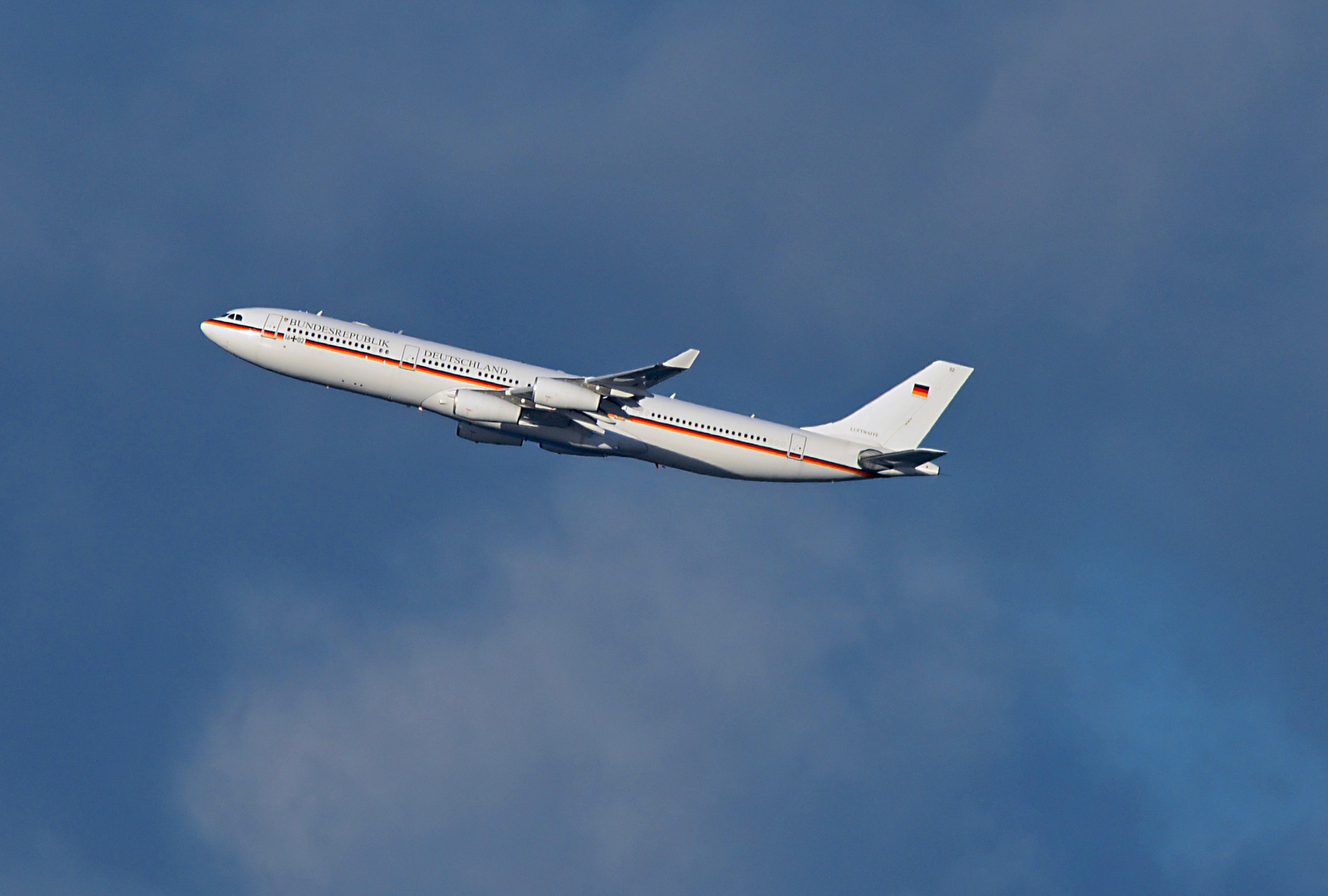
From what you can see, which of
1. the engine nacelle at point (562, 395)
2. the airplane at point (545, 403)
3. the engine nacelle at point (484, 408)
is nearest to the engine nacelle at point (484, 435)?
the airplane at point (545, 403)

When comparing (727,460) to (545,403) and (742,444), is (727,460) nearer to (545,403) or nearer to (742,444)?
(742,444)

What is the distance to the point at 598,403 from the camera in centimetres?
9256

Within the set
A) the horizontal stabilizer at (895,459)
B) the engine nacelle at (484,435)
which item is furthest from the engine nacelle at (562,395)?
the horizontal stabilizer at (895,459)

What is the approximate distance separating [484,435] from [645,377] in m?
11.6

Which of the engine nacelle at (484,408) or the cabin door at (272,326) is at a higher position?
the cabin door at (272,326)

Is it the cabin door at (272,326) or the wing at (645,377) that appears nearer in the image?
the wing at (645,377)

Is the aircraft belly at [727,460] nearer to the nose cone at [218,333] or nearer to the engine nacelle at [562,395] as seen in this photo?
the engine nacelle at [562,395]

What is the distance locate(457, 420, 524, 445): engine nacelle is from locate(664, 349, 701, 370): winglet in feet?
39.5

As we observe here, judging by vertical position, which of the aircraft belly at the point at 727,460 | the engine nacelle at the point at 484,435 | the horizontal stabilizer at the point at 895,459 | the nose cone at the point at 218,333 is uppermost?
the nose cone at the point at 218,333

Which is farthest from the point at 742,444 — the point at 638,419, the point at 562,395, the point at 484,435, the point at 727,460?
the point at 484,435

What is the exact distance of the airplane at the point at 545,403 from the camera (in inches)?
3647

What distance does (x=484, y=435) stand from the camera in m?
95.2

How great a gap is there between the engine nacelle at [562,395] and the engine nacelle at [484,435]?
171 inches

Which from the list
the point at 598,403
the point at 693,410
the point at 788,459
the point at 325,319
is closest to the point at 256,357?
the point at 325,319
